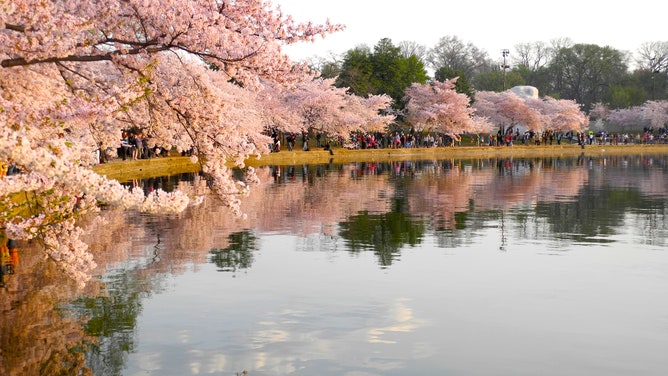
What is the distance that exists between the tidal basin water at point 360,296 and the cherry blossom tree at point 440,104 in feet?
197

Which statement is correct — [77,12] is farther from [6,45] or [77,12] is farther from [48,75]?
[48,75]

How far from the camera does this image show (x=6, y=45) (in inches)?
511

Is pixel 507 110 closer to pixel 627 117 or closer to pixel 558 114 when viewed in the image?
pixel 558 114

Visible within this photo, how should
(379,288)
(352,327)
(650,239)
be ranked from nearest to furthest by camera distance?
1. (352,327)
2. (379,288)
3. (650,239)

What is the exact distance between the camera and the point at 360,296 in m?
16.2

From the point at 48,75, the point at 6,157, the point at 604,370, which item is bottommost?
the point at 604,370

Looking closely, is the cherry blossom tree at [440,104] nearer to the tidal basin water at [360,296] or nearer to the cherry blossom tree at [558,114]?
the cherry blossom tree at [558,114]

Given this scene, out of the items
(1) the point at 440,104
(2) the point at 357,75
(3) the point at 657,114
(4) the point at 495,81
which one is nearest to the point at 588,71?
(4) the point at 495,81

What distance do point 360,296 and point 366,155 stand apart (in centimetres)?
5952

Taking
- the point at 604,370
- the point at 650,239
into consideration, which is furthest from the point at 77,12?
the point at 650,239

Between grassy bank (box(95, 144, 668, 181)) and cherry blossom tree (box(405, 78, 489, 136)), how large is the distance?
243 inches

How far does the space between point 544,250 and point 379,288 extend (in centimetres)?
656

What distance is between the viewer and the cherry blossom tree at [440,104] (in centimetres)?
9075

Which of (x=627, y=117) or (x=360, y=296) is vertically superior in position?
(x=627, y=117)
